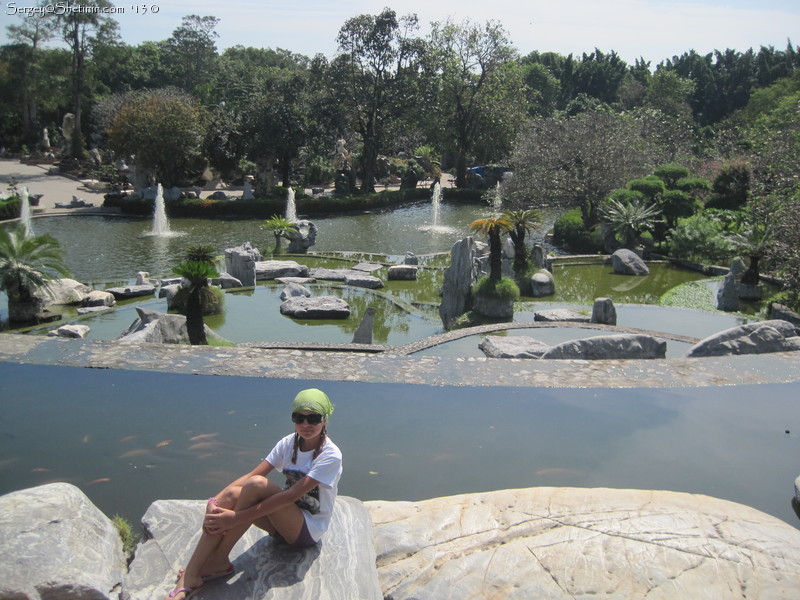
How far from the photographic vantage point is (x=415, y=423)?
7141mm

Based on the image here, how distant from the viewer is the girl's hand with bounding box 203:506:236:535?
4102 millimetres

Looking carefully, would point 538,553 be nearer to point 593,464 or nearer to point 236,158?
point 593,464

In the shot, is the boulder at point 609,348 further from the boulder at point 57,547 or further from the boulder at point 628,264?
the boulder at point 628,264

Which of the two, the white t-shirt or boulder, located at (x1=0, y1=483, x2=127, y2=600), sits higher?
the white t-shirt

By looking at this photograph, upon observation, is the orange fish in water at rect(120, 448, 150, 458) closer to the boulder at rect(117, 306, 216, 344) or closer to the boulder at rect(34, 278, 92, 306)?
the boulder at rect(117, 306, 216, 344)

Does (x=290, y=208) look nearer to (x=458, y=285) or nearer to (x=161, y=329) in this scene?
(x=458, y=285)

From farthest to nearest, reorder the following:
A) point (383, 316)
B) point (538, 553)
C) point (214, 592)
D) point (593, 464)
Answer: point (383, 316)
point (593, 464)
point (538, 553)
point (214, 592)

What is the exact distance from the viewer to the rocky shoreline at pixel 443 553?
168 inches

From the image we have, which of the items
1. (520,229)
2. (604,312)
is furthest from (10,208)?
(604,312)

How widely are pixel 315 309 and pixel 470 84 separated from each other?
109 feet

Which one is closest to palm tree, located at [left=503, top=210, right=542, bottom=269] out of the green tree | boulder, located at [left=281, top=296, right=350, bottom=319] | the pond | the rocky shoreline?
boulder, located at [left=281, top=296, right=350, bottom=319]

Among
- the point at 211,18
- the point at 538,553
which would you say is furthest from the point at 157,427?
the point at 211,18

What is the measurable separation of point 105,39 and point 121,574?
54039mm

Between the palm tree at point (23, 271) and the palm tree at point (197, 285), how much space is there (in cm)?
334
